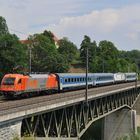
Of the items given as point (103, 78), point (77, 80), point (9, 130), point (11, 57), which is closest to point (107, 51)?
point (103, 78)

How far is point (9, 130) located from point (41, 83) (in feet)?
72.3

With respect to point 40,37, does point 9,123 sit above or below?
below

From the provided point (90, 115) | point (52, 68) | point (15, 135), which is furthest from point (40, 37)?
point (15, 135)

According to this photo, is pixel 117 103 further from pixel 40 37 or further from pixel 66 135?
pixel 40 37

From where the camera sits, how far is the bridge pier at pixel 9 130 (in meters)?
24.4

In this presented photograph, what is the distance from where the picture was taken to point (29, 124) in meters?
29.5

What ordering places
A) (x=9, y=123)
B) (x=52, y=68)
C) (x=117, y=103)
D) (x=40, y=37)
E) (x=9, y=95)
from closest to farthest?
1. (x=9, y=123)
2. (x=9, y=95)
3. (x=117, y=103)
4. (x=52, y=68)
5. (x=40, y=37)

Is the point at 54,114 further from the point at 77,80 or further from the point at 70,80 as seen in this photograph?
the point at 77,80

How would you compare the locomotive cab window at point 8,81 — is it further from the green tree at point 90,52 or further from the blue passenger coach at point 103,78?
the green tree at point 90,52

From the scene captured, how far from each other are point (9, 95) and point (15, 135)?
15.4 m

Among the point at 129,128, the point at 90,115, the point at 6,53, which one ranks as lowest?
the point at 129,128

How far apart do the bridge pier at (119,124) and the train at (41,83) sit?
6555 millimetres

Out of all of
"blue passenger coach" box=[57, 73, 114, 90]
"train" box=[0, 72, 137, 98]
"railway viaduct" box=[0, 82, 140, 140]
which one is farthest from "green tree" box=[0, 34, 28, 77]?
"railway viaduct" box=[0, 82, 140, 140]

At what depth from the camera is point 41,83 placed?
154ft
